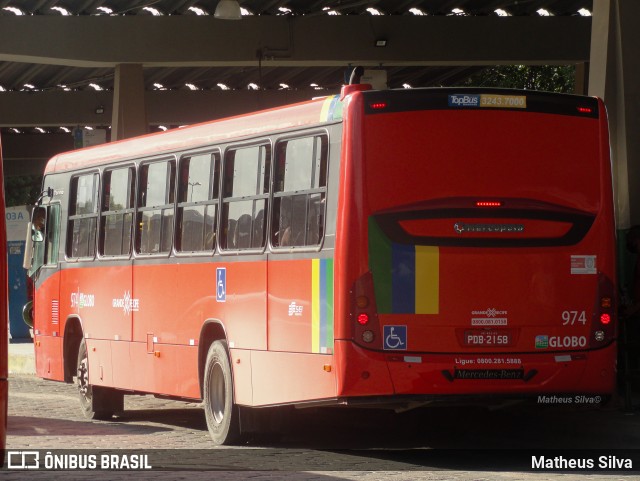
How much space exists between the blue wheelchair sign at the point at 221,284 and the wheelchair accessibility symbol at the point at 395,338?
256 centimetres

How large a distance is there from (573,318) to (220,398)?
353cm

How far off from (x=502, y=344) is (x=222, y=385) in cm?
313

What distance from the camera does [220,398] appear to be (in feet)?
46.9

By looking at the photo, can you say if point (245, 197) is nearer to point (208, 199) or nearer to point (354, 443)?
point (208, 199)

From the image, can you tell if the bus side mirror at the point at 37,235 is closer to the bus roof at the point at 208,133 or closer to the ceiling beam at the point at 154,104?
the bus roof at the point at 208,133

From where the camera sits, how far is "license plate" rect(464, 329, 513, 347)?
12.1 m

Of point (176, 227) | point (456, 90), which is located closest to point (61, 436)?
point (176, 227)

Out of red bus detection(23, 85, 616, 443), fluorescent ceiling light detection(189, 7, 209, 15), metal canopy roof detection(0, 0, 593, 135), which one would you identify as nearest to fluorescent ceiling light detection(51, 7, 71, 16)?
metal canopy roof detection(0, 0, 593, 135)

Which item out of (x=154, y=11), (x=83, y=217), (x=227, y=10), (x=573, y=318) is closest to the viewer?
(x=573, y=318)

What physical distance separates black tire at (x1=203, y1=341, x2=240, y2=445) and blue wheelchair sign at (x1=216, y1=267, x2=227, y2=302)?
0.41 meters

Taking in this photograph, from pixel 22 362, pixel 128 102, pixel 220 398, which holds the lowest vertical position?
pixel 220 398

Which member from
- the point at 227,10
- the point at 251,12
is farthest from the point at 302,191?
the point at 251,12

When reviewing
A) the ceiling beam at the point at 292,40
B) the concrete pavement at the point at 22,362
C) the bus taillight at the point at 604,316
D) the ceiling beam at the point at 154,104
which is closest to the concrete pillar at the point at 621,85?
the bus taillight at the point at 604,316

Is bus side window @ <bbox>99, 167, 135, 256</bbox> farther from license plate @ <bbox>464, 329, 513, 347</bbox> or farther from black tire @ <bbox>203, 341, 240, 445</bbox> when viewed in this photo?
license plate @ <bbox>464, 329, 513, 347</bbox>
